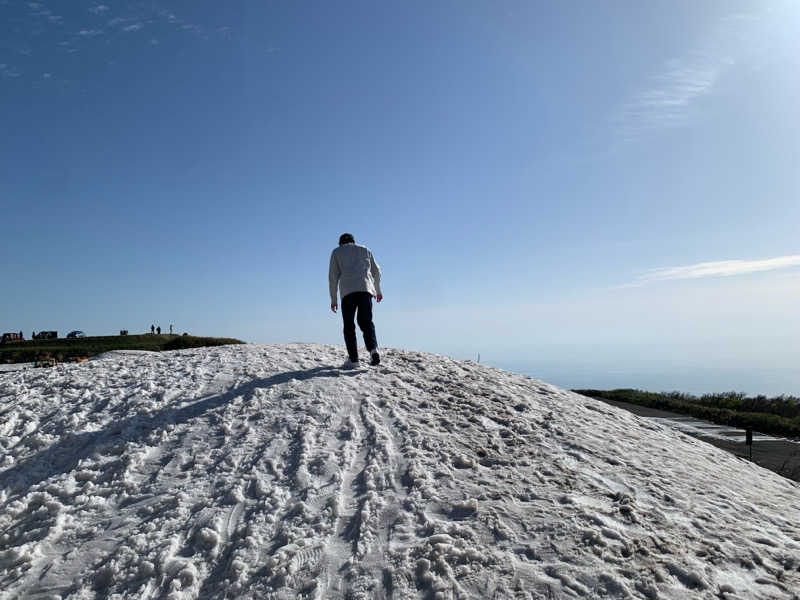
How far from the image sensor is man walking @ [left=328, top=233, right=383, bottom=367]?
8211 millimetres

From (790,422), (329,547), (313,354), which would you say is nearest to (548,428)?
(329,547)

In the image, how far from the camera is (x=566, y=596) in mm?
3039

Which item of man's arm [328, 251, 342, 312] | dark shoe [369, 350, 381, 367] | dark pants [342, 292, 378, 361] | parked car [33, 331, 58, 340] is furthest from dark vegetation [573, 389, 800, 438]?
parked car [33, 331, 58, 340]

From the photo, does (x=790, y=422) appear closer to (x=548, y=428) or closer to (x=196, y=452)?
(x=548, y=428)

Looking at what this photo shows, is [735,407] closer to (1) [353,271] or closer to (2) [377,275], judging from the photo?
(2) [377,275]

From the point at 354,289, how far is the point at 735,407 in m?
16.2

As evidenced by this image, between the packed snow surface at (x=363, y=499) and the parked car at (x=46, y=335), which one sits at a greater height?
the parked car at (x=46, y=335)

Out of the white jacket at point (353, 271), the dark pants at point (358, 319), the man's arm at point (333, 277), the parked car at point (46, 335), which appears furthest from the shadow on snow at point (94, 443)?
the parked car at point (46, 335)

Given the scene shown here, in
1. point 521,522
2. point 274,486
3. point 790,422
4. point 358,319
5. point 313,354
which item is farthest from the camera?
point 790,422

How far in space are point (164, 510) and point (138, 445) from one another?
1.55m

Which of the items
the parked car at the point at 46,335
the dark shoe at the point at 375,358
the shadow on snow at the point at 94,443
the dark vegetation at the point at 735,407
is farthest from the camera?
the parked car at the point at 46,335

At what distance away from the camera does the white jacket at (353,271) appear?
26.9ft

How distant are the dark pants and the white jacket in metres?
0.14

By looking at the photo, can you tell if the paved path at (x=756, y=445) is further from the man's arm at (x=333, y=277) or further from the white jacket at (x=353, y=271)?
the man's arm at (x=333, y=277)
